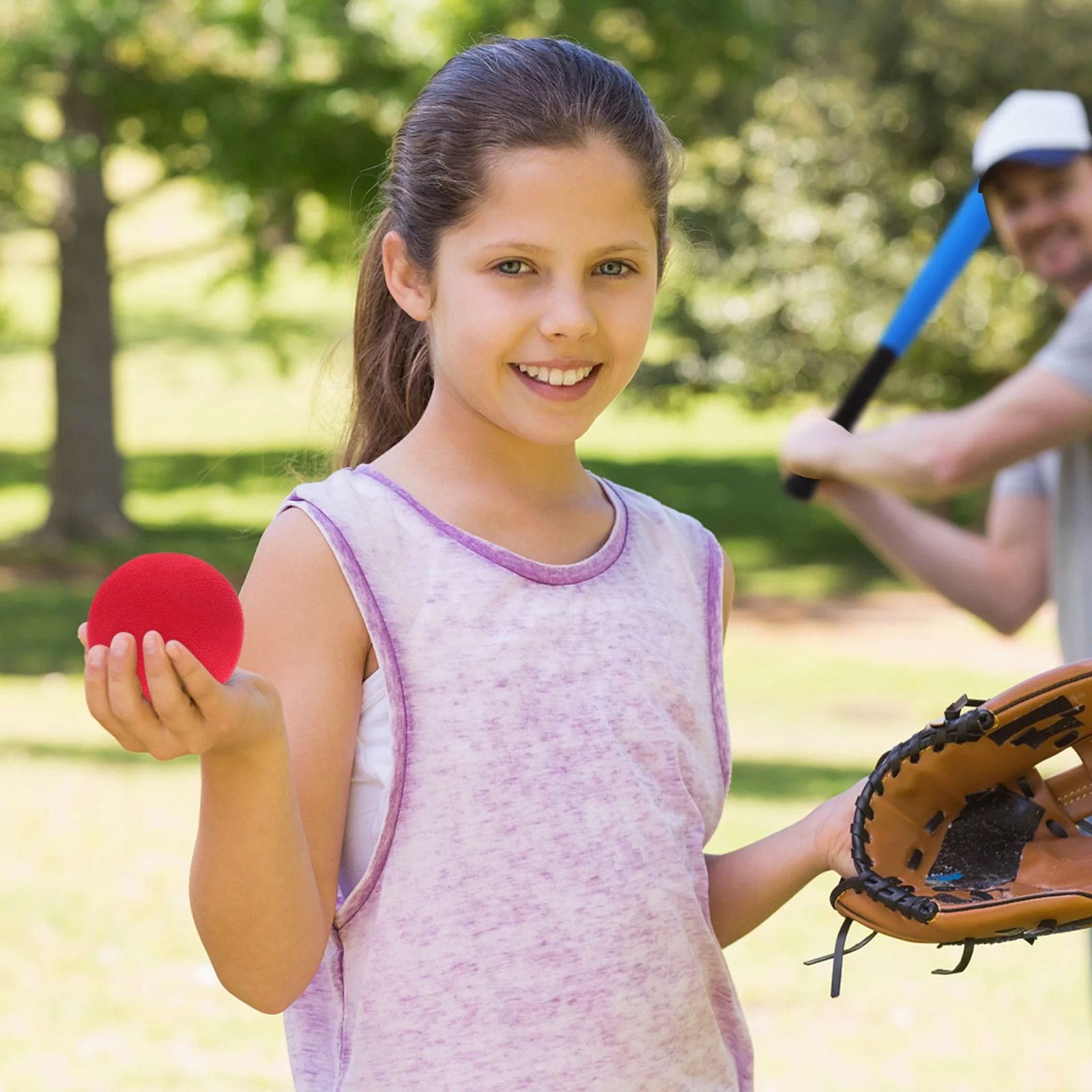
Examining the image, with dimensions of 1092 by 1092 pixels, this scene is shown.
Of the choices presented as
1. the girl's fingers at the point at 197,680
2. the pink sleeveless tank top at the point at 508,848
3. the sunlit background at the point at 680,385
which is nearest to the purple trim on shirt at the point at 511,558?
the pink sleeveless tank top at the point at 508,848

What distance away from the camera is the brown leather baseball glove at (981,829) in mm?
1625

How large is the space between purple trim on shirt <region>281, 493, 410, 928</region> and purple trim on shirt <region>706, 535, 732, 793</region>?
0.40 metres

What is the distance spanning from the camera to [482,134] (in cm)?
163

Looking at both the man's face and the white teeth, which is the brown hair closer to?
the white teeth

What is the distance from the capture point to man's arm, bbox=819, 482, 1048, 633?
3.30 meters

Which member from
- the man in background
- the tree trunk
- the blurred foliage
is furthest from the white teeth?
the tree trunk

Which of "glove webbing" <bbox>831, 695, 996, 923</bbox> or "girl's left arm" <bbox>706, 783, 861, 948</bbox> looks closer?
"glove webbing" <bbox>831, 695, 996, 923</bbox>

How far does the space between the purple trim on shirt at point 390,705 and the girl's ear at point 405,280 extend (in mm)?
283

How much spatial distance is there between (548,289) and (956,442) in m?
1.80

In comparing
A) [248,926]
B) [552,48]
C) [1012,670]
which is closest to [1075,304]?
[552,48]

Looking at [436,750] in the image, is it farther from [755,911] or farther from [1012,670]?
[1012,670]

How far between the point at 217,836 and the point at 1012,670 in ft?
35.7

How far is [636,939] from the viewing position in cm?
159

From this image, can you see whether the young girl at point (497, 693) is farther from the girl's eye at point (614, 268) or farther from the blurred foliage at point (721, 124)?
the blurred foliage at point (721, 124)
